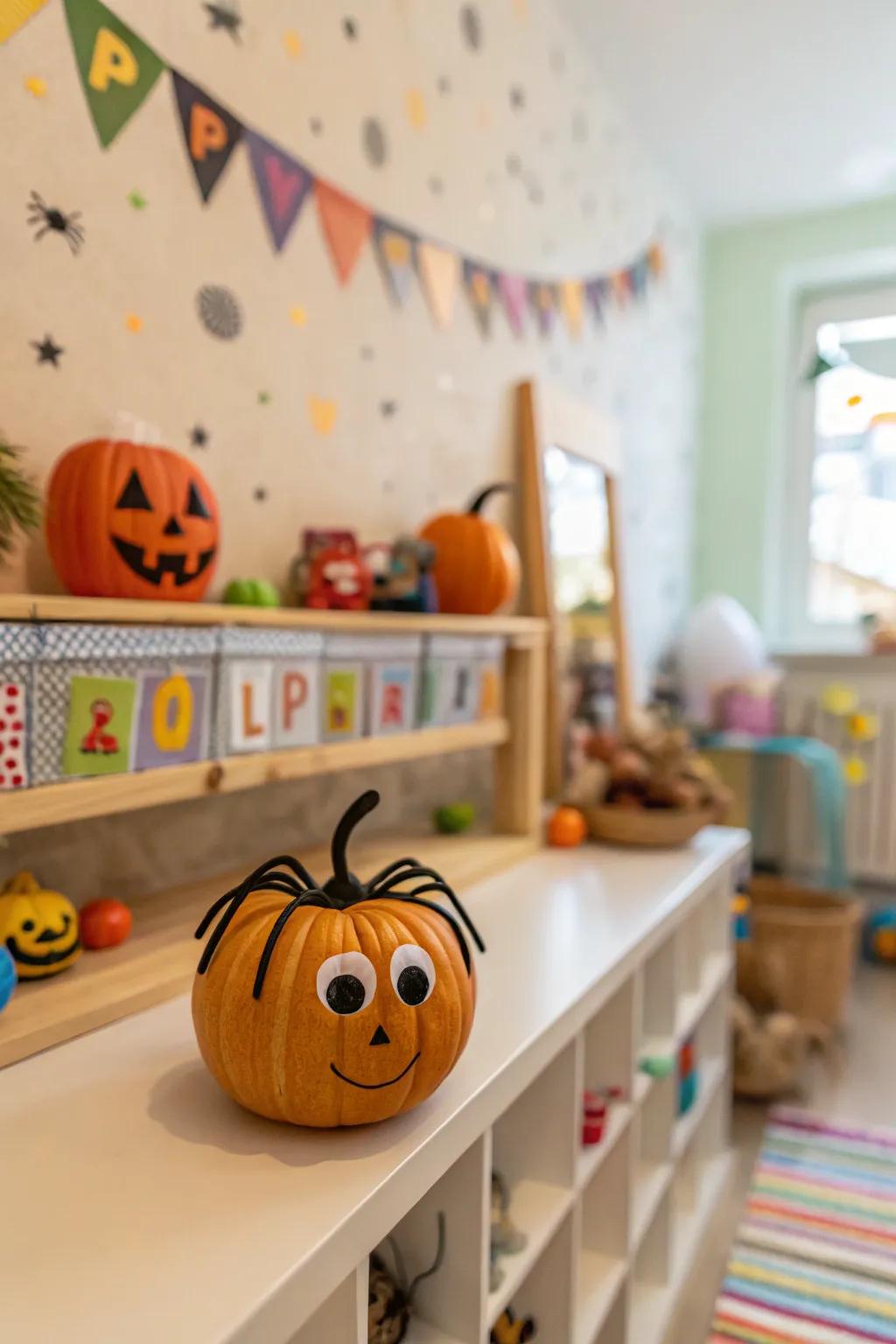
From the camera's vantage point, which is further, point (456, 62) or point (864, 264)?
point (864, 264)

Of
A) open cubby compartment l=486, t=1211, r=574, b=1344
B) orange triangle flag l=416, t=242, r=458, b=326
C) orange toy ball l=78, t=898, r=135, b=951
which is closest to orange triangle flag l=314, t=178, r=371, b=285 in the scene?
orange triangle flag l=416, t=242, r=458, b=326

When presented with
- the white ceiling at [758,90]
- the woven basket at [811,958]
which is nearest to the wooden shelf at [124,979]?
the woven basket at [811,958]

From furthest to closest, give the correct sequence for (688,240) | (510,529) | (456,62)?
(688,240) < (510,529) < (456,62)

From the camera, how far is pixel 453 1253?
0.82 m

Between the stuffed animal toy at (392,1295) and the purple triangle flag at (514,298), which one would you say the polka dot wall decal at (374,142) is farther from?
the stuffed animal toy at (392,1295)

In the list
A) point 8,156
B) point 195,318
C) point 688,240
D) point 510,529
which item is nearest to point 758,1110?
point 510,529

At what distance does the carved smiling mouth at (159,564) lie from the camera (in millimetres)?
933

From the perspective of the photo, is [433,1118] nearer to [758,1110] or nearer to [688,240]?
[758,1110]

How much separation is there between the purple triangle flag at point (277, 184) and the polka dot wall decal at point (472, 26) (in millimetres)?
661

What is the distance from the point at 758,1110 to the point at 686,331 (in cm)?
230

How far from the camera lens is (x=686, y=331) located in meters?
3.06

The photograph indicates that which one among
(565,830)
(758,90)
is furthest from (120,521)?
(758,90)

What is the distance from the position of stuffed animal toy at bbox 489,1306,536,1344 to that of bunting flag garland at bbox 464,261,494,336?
1597mm

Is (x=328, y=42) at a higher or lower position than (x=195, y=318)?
higher
